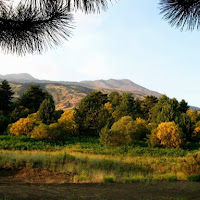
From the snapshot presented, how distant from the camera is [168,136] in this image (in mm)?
36531

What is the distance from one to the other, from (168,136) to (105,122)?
14.0 m

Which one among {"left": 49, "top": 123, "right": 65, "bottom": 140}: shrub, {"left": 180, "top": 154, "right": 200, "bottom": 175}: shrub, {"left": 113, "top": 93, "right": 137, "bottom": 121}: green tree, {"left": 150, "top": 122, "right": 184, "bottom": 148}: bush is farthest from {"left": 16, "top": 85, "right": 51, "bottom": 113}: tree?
{"left": 180, "top": 154, "right": 200, "bottom": 175}: shrub

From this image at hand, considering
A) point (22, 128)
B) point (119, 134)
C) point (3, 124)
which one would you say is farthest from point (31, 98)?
point (119, 134)

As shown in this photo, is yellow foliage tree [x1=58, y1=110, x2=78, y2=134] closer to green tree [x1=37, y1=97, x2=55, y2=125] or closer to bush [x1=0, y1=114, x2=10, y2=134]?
green tree [x1=37, y1=97, x2=55, y2=125]

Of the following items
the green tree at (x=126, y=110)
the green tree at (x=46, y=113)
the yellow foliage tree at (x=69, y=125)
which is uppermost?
the green tree at (x=126, y=110)

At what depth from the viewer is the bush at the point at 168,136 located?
35.8 m

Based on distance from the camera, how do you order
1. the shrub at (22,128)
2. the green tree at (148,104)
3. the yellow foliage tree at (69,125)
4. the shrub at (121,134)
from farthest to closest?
the green tree at (148,104) < the yellow foliage tree at (69,125) < the shrub at (22,128) < the shrub at (121,134)

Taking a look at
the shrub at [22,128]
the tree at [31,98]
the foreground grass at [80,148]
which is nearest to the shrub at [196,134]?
the foreground grass at [80,148]

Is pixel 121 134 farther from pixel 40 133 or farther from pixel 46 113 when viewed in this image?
pixel 46 113

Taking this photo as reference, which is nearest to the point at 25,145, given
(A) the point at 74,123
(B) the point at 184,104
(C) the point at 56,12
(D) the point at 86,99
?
(A) the point at 74,123

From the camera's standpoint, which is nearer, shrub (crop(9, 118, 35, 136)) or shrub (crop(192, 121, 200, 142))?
shrub (crop(9, 118, 35, 136))

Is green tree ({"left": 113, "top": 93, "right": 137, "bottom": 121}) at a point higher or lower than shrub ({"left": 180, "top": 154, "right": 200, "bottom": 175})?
higher

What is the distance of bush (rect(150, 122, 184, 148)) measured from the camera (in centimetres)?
3581

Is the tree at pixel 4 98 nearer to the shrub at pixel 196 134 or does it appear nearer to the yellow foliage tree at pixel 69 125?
the yellow foliage tree at pixel 69 125
